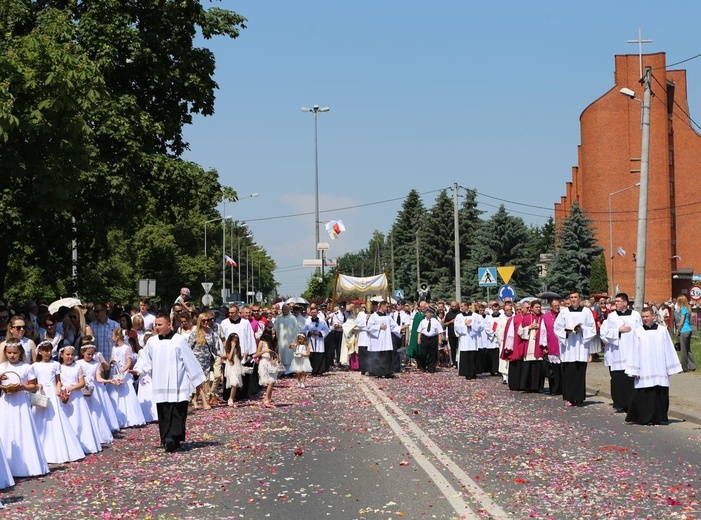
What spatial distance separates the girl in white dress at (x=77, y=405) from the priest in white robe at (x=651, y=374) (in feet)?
25.3

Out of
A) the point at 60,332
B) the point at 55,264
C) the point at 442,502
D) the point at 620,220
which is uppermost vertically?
the point at 620,220

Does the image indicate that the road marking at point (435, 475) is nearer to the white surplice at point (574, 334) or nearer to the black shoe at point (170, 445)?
the black shoe at point (170, 445)

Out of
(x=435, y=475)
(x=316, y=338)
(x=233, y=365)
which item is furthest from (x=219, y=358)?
(x=435, y=475)

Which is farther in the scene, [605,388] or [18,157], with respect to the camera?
[605,388]

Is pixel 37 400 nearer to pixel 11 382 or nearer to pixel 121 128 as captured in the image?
pixel 11 382

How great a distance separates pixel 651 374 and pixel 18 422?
29.2 feet

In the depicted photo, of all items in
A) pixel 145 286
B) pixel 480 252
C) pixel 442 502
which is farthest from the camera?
pixel 480 252

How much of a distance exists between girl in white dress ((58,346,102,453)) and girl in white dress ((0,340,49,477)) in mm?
1698

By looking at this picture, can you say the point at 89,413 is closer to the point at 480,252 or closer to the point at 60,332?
the point at 60,332

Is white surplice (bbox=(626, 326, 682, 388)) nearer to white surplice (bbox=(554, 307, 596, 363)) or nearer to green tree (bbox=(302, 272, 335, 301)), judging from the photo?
white surplice (bbox=(554, 307, 596, 363))

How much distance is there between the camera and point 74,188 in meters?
19.8

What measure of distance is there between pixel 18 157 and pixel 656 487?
45.1ft

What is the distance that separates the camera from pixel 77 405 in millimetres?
13453

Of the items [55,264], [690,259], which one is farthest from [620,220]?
[55,264]
